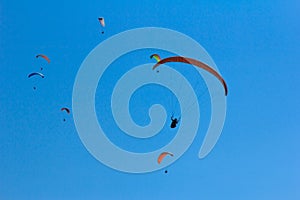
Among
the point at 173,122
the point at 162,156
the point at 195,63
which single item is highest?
the point at 195,63

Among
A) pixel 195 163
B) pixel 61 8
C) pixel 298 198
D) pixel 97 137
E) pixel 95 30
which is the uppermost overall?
pixel 61 8

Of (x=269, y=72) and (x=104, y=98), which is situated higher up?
(x=269, y=72)

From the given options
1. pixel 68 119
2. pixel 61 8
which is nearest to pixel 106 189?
pixel 68 119

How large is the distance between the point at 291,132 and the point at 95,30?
1.37m

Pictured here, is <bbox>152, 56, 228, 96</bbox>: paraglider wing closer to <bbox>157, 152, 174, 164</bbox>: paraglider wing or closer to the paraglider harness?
the paraglider harness

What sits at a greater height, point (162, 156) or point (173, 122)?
point (173, 122)

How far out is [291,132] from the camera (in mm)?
1909

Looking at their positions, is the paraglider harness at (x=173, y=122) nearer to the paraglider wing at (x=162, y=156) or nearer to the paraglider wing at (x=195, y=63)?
the paraglider wing at (x=162, y=156)

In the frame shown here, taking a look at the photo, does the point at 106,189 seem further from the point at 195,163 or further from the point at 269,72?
the point at 269,72

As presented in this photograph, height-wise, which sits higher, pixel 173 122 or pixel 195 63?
pixel 195 63

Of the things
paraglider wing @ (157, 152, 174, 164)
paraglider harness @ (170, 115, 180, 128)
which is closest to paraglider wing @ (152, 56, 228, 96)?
paraglider harness @ (170, 115, 180, 128)

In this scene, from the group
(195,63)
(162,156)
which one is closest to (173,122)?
(162,156)

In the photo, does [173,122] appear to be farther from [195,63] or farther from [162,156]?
[195,63]

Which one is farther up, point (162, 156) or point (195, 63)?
point (195, 63)
